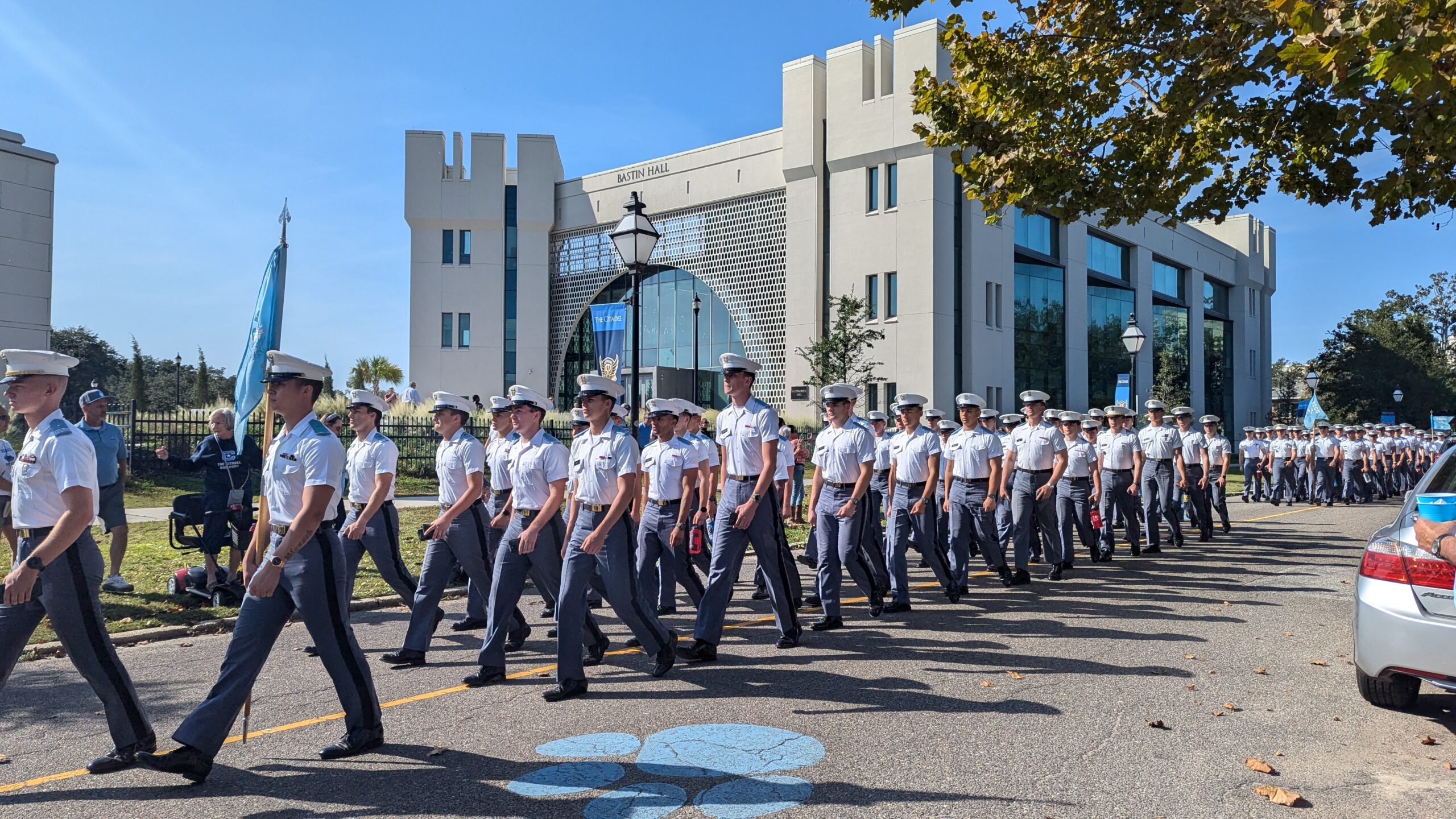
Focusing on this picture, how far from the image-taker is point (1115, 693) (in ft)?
20.2

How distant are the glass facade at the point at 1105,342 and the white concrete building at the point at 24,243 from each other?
4108cm

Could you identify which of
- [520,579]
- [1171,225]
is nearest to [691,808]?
[520,579]

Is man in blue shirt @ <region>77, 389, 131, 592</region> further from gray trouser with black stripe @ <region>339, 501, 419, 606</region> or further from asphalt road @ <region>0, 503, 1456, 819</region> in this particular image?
gray trouser with black stripe @ <region>339, 501, 419, 606</region>

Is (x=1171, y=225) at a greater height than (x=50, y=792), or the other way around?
(x=1171, y=225)

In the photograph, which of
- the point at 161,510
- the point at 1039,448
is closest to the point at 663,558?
the point at 1039,448

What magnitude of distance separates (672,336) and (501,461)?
38456mm

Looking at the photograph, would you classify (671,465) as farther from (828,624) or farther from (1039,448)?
(1039,448)

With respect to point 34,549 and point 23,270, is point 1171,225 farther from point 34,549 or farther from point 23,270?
point 23,270

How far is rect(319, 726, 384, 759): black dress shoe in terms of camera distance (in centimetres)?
494

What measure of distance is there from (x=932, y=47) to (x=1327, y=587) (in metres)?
29.1

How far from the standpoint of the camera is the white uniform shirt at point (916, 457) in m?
9.73

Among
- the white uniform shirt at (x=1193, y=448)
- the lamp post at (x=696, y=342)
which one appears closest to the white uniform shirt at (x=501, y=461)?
the white uniform shirt at (x=1193, y=448)

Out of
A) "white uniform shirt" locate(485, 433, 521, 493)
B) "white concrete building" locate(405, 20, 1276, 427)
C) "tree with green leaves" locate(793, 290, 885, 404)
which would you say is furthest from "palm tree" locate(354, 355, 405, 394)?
"white uniform shirt" locate(485, 433, 521, 493)

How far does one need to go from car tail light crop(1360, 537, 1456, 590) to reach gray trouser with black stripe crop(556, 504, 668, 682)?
423 centimetres
